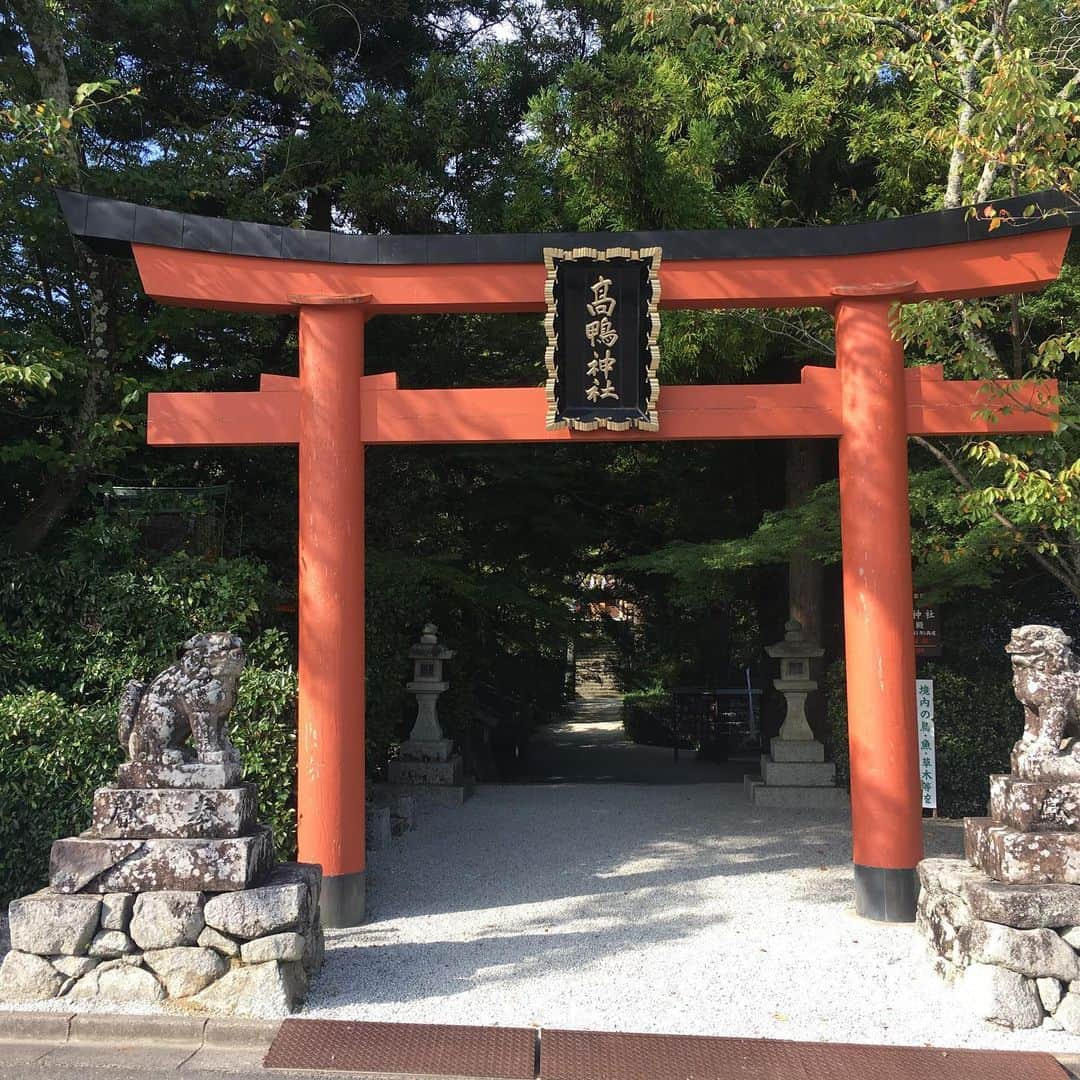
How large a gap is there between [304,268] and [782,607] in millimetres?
8870

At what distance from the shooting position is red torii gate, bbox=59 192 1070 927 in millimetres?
6211

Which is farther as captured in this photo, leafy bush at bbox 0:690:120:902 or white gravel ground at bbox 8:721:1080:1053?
leafy bush at bbox 0:690:120:902

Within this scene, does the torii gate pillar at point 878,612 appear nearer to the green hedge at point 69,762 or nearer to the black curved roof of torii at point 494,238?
the black curved roof of torii at point 494,238

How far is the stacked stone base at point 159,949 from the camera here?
15.2ft

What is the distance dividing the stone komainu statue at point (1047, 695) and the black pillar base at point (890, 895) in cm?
150

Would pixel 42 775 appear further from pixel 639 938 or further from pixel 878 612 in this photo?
pixel 878 612

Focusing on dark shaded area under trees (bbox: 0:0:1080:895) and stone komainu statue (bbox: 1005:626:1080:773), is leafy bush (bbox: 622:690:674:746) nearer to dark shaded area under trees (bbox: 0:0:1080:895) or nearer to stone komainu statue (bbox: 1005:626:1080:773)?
dark shaded area under trees (bbox: 0:0:1080:895)

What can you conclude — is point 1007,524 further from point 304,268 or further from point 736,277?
point 304,268

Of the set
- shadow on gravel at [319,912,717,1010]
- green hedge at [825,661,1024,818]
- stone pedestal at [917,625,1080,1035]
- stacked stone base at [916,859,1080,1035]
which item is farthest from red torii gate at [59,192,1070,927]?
green hedge at [825,661,1024,818]

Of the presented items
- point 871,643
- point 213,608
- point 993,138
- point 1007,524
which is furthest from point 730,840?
point 993,138

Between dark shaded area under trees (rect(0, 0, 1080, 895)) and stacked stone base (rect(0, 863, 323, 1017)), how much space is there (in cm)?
200

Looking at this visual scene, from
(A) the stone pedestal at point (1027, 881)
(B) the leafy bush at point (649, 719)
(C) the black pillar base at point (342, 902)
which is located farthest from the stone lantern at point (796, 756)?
(B) the leafy bush at point (649, 719)

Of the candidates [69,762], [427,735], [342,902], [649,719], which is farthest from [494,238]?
[649,719]

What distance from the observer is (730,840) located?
28.1 ft
